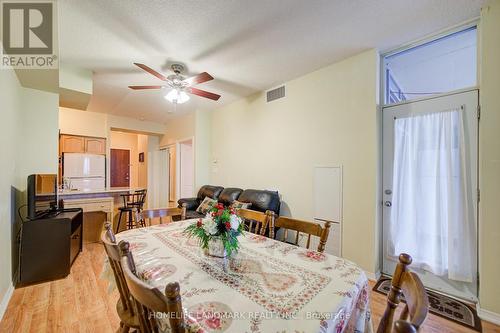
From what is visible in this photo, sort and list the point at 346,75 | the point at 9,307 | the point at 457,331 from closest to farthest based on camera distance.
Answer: the point at 457,331
the point at 9,307
the point at 346,75

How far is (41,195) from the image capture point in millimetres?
2678

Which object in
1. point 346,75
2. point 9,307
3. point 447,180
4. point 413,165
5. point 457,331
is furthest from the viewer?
point 346,75

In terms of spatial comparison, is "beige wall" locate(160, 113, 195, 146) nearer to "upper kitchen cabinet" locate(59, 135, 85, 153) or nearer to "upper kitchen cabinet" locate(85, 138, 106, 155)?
"upper kitchen cabinet" locate(85, 138, 106, 155)

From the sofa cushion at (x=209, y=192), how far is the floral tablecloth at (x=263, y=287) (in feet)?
9.05

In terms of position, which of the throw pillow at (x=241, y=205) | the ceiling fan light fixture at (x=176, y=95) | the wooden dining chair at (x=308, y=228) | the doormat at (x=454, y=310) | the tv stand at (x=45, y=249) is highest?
the ceiling fan light fixture at (x=176, y=95)

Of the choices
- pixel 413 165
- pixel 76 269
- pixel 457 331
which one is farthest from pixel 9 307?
pixel 413 165

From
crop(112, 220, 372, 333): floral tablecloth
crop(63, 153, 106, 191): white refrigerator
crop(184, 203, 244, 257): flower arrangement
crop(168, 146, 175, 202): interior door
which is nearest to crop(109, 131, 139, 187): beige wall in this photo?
crop(168, 146, 175, 202): interior door

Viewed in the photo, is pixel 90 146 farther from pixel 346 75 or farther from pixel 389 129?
pixel 389 129

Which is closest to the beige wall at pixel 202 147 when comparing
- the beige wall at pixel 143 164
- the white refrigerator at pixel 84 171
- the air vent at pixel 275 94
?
the air vent at pixel 275 94

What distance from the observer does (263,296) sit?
0.95 m

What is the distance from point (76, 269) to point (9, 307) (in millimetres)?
811

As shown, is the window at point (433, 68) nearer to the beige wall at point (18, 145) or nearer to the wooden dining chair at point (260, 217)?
the wooden dining chair at point (260, 217)

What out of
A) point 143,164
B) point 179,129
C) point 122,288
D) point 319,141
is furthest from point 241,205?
point 143,164

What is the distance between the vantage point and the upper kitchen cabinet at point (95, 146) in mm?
5234
